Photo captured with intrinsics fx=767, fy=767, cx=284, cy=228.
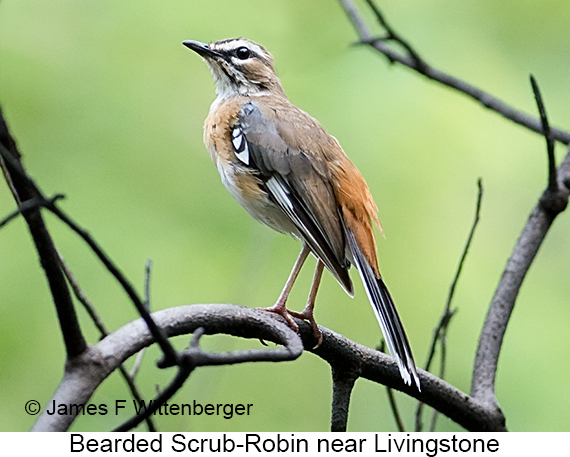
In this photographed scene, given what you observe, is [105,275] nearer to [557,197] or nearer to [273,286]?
[273,286]

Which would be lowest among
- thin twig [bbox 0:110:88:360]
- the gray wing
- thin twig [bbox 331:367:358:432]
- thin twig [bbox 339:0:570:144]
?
thin twig [bbox 331:367:358:432]

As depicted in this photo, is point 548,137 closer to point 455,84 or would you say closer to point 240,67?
point 455,84

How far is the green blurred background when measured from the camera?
439 centimetres

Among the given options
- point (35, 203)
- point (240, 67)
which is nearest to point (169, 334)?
point (35, 203)

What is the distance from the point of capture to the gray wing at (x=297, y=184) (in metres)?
3.13

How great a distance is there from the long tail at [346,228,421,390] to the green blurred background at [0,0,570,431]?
123cm

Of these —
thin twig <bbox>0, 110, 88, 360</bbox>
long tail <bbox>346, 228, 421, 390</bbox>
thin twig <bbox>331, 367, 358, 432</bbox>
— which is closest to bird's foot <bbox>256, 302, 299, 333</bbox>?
thin twig <bbox>331, 367, 358, 432</bbox>

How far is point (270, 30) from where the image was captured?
4.53m

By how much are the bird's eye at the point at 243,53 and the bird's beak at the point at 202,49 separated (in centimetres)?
10

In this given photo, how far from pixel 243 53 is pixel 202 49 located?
0.28 meters

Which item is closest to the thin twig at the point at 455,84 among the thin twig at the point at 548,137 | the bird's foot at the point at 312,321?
the thin twig at the point at 548,137

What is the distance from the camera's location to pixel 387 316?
2.90m

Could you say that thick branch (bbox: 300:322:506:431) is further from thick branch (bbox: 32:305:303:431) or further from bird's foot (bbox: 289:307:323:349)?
thick branch (bbox: 32:305:303:431)

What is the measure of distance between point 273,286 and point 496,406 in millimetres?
1795
